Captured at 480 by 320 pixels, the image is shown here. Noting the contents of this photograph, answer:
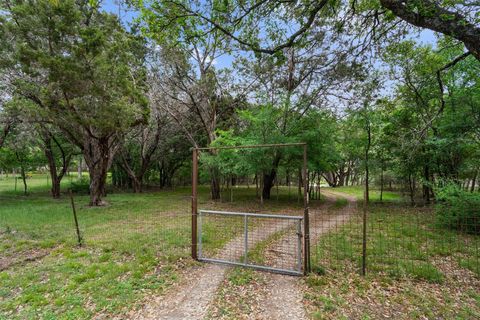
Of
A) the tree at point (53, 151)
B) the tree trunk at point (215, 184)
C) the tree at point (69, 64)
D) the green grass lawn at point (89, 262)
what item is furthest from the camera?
the tree trunk at point (215, 184)

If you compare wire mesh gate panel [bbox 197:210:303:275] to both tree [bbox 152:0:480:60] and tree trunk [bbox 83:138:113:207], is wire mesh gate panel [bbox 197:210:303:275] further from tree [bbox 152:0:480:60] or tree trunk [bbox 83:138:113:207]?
tree trunk [bbox 83:138:113:207]

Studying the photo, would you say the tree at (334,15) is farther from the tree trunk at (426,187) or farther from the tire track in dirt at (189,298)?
the tree trunk at (426,187)

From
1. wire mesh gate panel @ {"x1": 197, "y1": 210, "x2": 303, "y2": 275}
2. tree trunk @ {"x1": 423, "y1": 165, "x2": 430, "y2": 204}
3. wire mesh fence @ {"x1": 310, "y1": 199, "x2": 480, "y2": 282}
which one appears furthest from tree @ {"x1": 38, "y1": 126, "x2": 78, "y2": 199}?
tree trunk @ {"x1": 423, "y1": 165, "x2": 430, "y2": 204}

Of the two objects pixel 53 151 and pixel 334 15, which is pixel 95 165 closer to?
pixel 53 151

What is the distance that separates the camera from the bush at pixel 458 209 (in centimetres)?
605

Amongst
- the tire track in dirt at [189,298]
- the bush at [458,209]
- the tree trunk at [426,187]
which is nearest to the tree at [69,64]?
the tire track in dirt at [189,298]

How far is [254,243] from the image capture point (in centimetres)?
578

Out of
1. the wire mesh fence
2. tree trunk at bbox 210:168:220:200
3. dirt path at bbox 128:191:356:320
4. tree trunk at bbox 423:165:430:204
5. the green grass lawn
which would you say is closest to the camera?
dirt path at bbox 128:191:356:320

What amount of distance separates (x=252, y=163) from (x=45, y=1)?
31.1ft

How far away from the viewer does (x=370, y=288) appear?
11.9 feet

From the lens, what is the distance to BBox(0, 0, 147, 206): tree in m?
8.69

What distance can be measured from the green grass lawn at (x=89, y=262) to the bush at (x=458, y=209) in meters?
5.81

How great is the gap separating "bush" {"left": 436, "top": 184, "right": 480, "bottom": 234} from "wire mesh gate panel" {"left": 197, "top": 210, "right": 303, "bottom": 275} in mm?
4112

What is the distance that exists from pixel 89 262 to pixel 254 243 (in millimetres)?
3458
